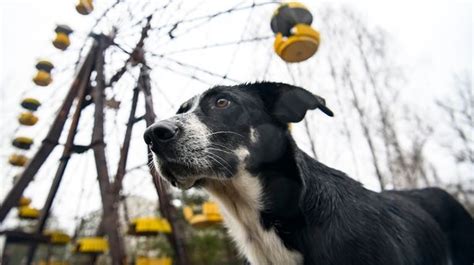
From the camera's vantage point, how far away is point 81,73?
3.91 meters

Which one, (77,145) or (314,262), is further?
(77,145)

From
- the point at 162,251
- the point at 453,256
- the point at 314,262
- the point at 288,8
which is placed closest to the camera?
the point at 314,262

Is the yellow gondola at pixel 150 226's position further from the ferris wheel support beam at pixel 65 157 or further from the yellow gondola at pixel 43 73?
the yellow gondola at pixel 43 73

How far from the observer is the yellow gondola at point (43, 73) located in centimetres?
411

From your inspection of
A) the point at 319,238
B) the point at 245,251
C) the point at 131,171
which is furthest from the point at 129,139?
the point at 319,238

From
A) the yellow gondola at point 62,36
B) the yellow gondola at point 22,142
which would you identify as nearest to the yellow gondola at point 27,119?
the yellow gondola at point 22,142

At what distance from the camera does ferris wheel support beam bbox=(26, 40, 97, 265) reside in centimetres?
373

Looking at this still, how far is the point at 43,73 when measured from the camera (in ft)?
13.6

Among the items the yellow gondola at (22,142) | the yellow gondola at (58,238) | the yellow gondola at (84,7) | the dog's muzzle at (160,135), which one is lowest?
the dog's muzzle at (160,135)

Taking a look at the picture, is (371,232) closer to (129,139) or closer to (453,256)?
(453,256)

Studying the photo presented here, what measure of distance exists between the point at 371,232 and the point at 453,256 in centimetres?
141

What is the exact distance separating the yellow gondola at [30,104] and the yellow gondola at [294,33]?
10.5 feet

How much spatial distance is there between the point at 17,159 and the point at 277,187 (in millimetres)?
3992

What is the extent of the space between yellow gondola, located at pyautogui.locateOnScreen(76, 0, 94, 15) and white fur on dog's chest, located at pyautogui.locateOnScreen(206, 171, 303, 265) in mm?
2184
